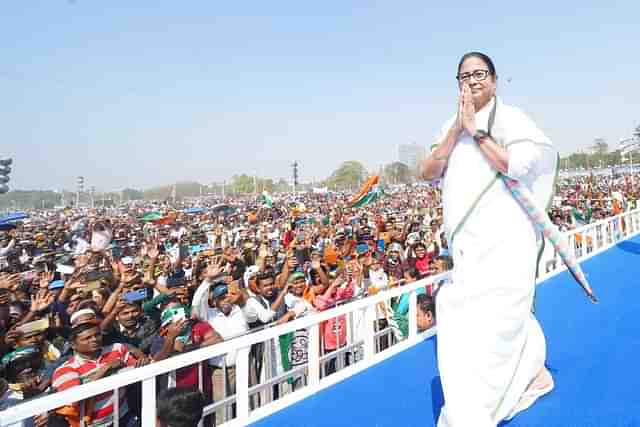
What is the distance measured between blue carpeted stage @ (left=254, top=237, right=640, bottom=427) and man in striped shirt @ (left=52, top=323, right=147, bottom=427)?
108 centimetres

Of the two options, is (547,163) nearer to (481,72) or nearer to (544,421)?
(481,72)

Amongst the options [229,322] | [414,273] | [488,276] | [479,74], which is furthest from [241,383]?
[414,273]

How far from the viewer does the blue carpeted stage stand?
8.09ft

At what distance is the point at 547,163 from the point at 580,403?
1.44 meters

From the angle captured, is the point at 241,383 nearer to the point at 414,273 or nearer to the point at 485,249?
the point at 485,249

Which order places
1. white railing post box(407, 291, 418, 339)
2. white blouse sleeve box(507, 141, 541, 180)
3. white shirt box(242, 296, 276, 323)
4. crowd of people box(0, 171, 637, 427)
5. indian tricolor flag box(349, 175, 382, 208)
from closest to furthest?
white blouse sleeve box(507, 141, 541, 180) → crowd of people box(0, 171, 637, 427) → white railing post box(407, 291, 418, 339) → white shirt box(242, 296, 276, 323) → indian tricolor flag box(349, 175, 382, 208)

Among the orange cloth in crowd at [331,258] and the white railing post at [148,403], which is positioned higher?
the white railing post at [148,403]

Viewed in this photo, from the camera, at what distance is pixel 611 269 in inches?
261

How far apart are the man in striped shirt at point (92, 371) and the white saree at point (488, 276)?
2.14 meters

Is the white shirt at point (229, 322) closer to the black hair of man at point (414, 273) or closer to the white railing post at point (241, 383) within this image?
the white railing post at point (241, 383)

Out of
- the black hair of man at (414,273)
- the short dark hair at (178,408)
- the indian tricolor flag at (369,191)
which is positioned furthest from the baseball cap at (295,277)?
the indian tricolor flag at (369,191)

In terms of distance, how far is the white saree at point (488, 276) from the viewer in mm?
2129

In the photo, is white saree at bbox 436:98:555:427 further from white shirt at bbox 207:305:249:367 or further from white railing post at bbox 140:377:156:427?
white shirt at bbox 207:305:249:367

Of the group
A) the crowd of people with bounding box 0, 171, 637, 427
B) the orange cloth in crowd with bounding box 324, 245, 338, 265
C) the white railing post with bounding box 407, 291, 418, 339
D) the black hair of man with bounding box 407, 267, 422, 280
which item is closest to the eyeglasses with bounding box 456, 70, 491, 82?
the white railing post with bounding box 407, 291, 418, 339
